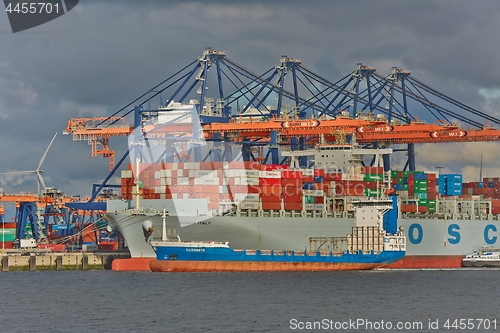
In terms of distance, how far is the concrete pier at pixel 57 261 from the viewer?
72500 mm

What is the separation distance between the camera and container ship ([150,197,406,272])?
6156 centimetres

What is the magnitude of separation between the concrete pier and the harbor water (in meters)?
7.98

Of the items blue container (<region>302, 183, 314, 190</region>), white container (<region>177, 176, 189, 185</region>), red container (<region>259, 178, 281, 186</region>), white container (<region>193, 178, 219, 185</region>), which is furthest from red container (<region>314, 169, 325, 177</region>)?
white container (<region>177, 176, 189, 185</region>)

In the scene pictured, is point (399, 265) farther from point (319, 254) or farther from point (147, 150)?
point (147, 150)

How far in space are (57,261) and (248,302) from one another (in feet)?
101

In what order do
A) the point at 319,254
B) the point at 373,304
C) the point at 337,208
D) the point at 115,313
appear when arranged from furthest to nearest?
the point at 337,208
the point at 319,254
the point at 373,304
the point at 115,313

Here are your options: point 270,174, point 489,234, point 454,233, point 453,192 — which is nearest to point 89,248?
point 270,174

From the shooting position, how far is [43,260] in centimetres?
7344

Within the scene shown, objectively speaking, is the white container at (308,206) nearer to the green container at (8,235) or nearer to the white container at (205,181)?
the white container at (205,181)

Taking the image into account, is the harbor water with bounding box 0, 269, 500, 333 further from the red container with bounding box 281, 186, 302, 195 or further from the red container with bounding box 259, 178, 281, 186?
the red container with bounding box 259, 178, 281, 186

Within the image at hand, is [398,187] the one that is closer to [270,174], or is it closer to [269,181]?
[270,174]

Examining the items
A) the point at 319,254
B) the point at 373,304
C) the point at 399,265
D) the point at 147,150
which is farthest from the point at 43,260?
the point at 373,304

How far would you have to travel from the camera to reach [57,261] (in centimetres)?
7331

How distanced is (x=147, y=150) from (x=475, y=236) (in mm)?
28538
